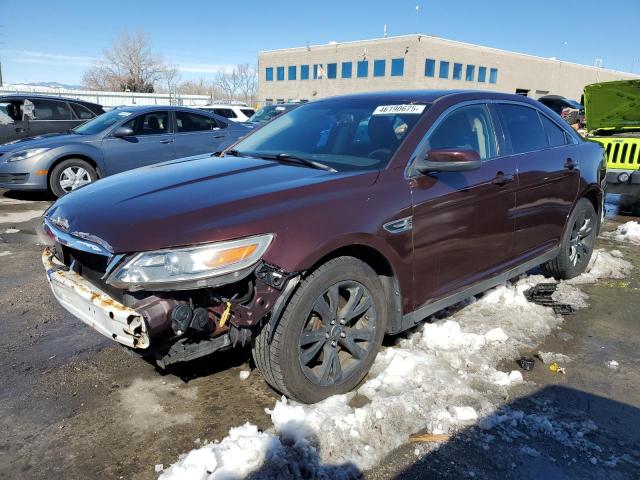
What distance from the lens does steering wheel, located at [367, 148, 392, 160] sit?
3116 mm

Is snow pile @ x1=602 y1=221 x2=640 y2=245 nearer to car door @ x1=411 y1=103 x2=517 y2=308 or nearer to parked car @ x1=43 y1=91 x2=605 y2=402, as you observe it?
parked car @ x1=43 y1=91 x2=605 y2=402

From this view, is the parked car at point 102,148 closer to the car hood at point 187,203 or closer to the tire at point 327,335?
the car hood at point 187,203

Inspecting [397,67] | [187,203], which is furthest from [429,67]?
[187,203]

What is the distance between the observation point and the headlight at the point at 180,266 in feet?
7.39

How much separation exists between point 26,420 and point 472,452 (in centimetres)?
231

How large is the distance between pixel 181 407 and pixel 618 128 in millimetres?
8821

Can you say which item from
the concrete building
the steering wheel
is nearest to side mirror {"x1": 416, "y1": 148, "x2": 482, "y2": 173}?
the steering wheel

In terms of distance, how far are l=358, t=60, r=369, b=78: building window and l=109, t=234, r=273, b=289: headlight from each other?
52.3 metres

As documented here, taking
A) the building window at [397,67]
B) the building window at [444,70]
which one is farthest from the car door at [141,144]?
the building window at [444,70]

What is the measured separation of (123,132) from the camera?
8141 mm

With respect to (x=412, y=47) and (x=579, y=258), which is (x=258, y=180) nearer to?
(x=579, y=258)


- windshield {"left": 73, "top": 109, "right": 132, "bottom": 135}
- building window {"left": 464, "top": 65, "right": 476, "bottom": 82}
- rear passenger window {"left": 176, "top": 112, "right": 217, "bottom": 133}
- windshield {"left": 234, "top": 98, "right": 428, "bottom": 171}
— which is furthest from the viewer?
building window {"left": 464, "top": 65, "right": 476, "bottom": 82}

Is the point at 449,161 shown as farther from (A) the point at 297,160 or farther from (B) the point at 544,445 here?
(B) the point at 544,445

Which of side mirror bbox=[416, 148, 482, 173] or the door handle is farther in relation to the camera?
the door handle
